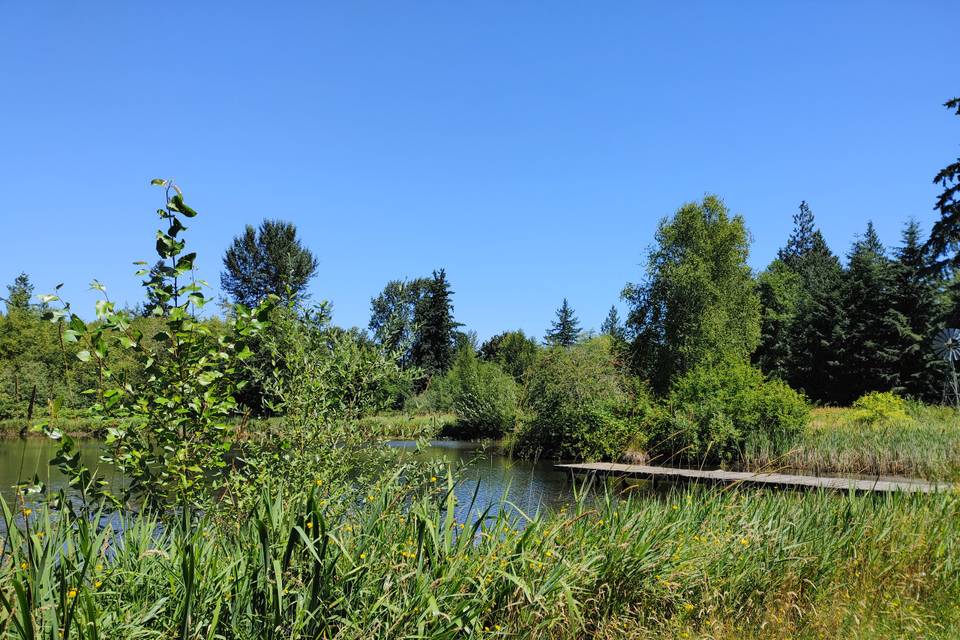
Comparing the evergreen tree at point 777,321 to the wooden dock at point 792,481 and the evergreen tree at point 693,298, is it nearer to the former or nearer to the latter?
the evergreen tree at point 693,298

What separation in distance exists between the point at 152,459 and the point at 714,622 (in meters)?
3.26

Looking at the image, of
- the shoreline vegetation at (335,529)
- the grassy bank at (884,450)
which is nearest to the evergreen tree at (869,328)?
the grassy bank at (884,450)

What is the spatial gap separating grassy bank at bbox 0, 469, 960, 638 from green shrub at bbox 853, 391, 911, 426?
55.1ft

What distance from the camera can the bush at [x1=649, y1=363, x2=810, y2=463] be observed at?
18531 mm

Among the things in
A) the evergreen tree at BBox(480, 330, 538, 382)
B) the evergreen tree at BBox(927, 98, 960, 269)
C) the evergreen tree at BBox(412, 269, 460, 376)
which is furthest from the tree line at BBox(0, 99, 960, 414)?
the evergreen tree at BBox(480, 330, 538, 382)

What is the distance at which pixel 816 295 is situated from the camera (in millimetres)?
40906

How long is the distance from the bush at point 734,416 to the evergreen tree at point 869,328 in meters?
18.6

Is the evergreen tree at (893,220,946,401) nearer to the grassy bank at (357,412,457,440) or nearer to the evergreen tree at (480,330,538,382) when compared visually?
the evergreen tree at (480,330,538,382)

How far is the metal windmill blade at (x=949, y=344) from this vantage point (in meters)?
27.6

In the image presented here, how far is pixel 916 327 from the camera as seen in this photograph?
34781 millimetres

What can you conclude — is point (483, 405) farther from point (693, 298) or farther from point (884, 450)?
point (884, 450)

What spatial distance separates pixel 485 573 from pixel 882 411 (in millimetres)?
21859

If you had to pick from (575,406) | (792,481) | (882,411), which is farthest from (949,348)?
(792,481)

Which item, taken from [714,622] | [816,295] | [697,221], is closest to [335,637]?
[714,622]
